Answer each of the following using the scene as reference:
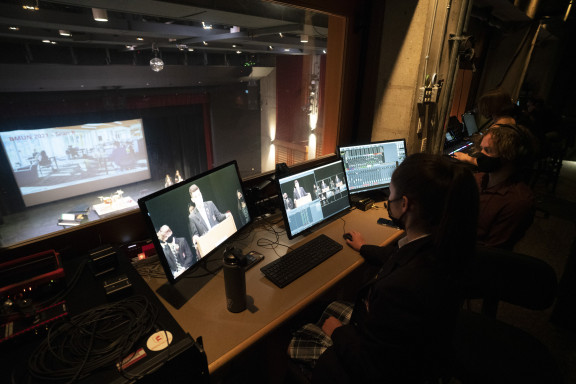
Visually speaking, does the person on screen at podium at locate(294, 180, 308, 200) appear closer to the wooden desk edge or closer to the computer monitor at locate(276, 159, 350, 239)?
the computer monitor at locate(276, 159, 350, 239)

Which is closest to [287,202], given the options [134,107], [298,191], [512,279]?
[298,191]

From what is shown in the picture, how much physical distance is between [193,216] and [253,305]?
0.46 metres

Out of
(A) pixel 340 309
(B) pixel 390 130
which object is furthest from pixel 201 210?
(B) pixel 390 130

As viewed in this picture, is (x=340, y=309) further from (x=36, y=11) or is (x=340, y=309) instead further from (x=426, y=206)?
(x=36, y=11)

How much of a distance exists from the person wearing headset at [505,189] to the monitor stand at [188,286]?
160 cm

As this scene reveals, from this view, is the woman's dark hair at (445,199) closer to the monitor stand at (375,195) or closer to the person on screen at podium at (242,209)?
the person on screen at podium at (242,209)

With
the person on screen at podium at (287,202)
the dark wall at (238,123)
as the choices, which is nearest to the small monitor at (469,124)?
the person on screen at podium at (287,202)

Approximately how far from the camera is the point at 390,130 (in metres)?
2.61

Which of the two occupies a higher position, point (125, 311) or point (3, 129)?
point (125, 311)

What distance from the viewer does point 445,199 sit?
927mm

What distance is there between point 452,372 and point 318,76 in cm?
421

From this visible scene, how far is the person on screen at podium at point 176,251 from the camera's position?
1.17m

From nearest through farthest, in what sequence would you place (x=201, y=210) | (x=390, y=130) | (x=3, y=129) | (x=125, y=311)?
(x=125, y=311), (x=201, y=210), (x=390, y=130), (x=3, y=129)

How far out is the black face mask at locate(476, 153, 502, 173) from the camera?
6.08 feet
